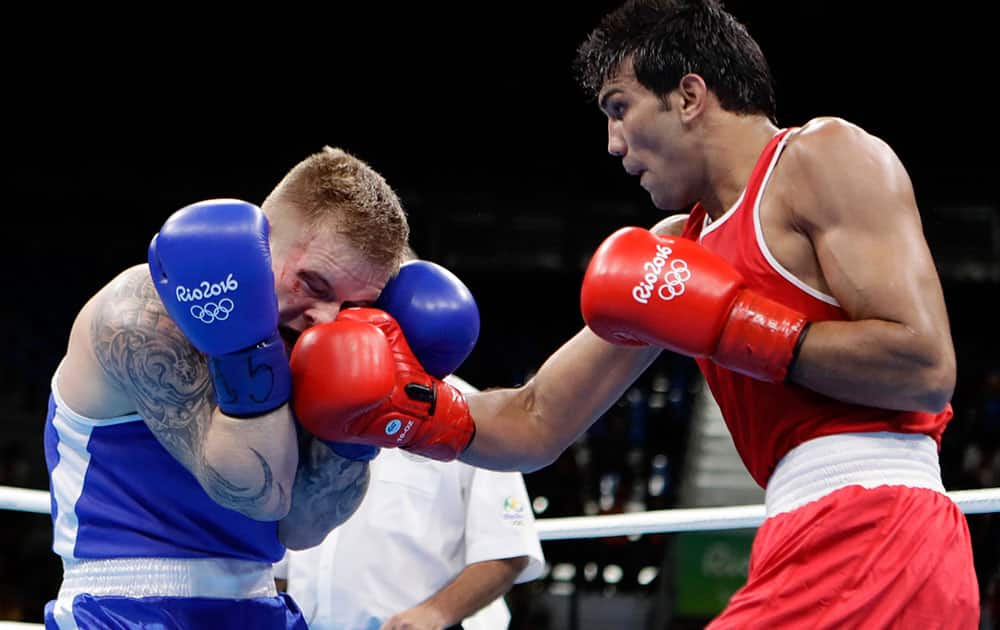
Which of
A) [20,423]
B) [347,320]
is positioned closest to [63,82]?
[20,423]

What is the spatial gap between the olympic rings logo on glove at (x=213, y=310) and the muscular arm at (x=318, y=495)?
0.47m

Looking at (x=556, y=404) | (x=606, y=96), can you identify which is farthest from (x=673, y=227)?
(x=556, y=404)

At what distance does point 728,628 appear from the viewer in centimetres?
175

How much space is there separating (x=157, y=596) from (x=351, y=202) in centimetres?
76

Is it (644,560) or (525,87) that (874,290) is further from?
(525,87)

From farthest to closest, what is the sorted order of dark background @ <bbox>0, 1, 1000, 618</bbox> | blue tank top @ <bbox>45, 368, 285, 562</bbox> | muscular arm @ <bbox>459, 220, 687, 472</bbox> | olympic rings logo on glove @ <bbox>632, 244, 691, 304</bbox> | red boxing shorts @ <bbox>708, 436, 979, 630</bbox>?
dark background @ <bbox>0, 1, 1000, 618</bbox> → muscular arm @ <bbox>459, 220, 687, 472</bbox> → blue tank top @ <bbox>45, 368, 285, 562</bbox> → olympic rings logo on glove @ <bbox>632, 244, 691, 304</bbox> → red boxing shorts @ <bbox>708, 436, 979, 630</bbox>

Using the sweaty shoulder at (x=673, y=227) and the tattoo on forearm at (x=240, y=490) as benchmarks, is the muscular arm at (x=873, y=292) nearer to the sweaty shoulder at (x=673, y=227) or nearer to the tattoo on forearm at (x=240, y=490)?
the sweaty shoulder at (x=673, y=227)

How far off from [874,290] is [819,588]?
460mm

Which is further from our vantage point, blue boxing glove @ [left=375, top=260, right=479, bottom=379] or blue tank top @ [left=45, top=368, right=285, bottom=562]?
blue boxing glove @ [left=375, top=260, right=479, bottom=379]

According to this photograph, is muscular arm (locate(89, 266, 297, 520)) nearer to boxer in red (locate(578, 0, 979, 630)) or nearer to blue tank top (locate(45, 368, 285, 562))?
blue tank top (locate(45, 368, 285, 562))

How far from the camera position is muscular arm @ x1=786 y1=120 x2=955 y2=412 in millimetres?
1718

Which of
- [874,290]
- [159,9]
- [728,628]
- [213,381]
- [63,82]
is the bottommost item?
[63,82]

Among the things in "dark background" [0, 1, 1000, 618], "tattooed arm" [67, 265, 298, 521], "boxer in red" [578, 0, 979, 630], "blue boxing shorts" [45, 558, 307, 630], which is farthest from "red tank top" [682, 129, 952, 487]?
"dark background" [0, 1, 1000, 618]

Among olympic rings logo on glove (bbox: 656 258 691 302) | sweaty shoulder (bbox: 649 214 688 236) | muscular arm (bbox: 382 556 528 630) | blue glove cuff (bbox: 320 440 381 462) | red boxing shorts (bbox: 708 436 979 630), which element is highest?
olympic rings logo on glove (bbox: 656 258 691 302)
